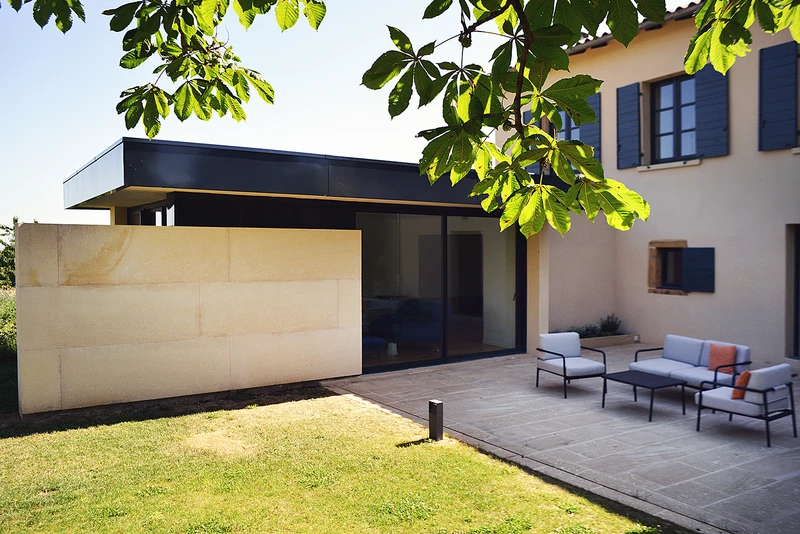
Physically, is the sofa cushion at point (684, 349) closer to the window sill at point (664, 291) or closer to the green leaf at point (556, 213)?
the window sill at point (664, 291)

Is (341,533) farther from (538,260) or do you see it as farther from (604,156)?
(604,156)

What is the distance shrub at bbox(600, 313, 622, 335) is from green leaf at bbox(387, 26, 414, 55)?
12.3 metres

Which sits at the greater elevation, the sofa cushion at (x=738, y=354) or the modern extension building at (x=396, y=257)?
the modern extension building at (x=396, y=257)

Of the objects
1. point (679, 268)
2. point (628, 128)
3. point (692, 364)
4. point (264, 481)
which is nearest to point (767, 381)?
point (692, 364)

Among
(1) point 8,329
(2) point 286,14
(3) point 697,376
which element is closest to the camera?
(2) point 286,14

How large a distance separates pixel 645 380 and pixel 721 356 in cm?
128

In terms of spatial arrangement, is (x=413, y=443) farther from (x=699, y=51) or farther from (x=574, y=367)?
(x=699, y=51)

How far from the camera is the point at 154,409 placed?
8.03m

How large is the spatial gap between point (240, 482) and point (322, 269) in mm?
4776

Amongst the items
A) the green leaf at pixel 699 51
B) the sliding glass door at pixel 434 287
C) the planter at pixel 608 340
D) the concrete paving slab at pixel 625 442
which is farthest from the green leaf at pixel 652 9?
the planter at pixel 608 340

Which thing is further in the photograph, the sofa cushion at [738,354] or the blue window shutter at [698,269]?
the blue window shutter at [698,269]

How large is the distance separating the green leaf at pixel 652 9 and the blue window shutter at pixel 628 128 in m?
11.9

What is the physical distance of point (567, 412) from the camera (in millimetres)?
7984

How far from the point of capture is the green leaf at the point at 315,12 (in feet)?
10.9
